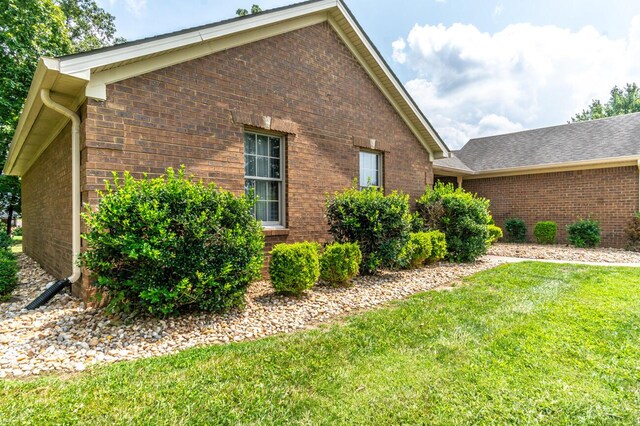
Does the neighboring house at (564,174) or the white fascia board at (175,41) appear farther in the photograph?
the neighboring house at (564,174)

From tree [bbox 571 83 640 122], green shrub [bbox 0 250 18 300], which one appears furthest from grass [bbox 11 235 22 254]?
tree [bbox 571 83 640 122]

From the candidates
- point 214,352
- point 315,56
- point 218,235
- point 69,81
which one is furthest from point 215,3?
point 214,352

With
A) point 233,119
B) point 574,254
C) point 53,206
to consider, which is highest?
point 233,119

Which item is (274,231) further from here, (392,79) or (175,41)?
(392,79)

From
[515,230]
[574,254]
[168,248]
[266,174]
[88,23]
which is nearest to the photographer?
[168,248]

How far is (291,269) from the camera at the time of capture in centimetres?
508

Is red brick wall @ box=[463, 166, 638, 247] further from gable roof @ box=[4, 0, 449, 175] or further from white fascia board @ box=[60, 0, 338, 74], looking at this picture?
white fascia board @ box=[60, 0, 338, 74]

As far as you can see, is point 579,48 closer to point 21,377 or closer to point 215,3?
point 215,3

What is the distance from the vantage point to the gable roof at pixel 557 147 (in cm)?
1234

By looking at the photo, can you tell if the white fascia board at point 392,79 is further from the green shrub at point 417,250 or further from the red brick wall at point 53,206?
the red brick wall at point 53,206

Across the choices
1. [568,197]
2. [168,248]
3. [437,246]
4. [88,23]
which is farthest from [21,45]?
[568,197]

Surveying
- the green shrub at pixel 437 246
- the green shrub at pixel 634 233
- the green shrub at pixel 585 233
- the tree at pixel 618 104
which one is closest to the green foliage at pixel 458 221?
the green shrub at pixel 437 246

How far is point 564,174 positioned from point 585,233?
105 inches

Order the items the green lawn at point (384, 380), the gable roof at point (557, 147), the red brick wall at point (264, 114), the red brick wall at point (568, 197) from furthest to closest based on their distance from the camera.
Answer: the gable roof at point (557, 147) < the red brick wall at point (568, 197) < the red brick wall at point (264, 114) < the green lawn at point (384, 380)
